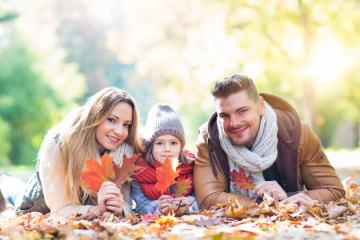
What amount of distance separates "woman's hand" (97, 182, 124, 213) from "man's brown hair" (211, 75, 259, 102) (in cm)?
111

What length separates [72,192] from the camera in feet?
15.2

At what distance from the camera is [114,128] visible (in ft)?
15.4

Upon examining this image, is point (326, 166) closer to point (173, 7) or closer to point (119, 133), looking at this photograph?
point (119, 133)

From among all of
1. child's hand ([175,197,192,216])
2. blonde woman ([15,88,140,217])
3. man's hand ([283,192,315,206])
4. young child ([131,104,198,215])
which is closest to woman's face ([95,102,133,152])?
blonde woman ([15,88,140,217])

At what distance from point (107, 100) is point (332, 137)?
21427 mm

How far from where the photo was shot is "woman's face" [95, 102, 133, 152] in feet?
15.5

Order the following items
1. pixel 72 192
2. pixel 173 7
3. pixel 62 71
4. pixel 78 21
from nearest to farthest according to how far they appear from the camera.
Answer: pixel 72 192
pixel 62 71
pixel 173 7
pixel 78 21

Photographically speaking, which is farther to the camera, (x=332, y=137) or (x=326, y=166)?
(x=332, y=137)

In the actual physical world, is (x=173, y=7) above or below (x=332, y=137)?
above

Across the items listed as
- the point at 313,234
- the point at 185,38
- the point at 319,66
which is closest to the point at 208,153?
the point at 313,234

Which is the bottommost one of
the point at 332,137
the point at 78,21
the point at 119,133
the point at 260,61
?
the point at 332,137

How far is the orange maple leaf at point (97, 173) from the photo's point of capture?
4105 millimetres

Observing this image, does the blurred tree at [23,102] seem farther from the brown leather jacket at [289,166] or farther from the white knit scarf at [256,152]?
the white knit scarf at [256,152]

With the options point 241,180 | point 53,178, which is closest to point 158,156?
point 241,180
